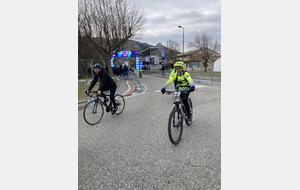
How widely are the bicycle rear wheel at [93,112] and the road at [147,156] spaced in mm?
185

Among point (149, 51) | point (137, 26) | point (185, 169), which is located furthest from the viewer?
point (149, 51)

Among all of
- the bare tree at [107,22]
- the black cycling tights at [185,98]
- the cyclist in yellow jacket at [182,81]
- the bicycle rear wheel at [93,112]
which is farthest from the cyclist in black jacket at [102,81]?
the bare tree at [107,22]

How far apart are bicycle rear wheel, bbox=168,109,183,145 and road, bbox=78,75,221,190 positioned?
0.43 feet

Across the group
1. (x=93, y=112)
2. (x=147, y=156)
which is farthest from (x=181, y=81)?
→ (x=93, y=112)

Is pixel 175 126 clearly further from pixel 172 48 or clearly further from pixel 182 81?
pixel 172 48

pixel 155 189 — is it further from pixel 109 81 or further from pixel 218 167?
pixel 109 81

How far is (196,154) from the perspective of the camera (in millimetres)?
3029

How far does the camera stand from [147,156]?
9.89 ft

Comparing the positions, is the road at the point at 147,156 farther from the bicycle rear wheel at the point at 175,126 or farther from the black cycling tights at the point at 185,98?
the black cycling tights at the point at 185,98

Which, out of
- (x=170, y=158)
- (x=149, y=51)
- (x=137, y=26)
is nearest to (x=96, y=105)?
(x=170, y=158)

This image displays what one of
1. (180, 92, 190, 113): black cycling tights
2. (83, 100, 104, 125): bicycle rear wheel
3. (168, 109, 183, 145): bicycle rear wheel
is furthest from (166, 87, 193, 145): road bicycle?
(83, 100, 104, 125): bicycle rear wheel

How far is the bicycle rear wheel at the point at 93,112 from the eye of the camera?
4.77 metres

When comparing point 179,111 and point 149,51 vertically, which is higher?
point 149,51

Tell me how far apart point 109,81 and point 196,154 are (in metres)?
3.37
